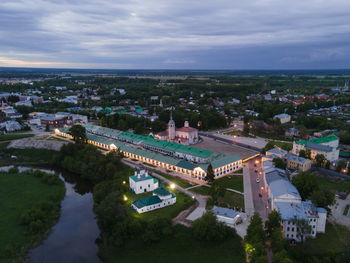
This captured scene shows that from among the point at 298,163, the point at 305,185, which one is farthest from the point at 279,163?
the point at 305,185

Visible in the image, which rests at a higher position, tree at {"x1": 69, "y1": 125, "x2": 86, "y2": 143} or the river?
tree at {"x1": 69, "y1": 125, "x2": 86, "y2": 143}

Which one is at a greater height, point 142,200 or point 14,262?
point 142,200

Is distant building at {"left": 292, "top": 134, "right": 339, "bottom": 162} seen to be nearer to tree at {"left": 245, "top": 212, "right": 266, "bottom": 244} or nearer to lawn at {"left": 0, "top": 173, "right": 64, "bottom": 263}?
tree at {"left": 245, "top": 212, "right": 266, "bottom": 244}

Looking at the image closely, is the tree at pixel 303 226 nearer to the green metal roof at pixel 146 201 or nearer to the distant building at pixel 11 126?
the green metal roof at pixel 146 201

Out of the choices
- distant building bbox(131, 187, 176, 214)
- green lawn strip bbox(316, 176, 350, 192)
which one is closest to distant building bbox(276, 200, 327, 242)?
green lawn strip bbox(316, 176, 350, 192)

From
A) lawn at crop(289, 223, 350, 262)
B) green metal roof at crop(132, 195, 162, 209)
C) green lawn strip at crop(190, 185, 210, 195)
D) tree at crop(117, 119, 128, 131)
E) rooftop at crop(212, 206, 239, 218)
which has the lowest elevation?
lawn at crop(289, 223, 350, 262)

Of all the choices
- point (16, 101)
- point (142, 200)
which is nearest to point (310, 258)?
point (142, 200)

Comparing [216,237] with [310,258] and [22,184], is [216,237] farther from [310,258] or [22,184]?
[22,184]
